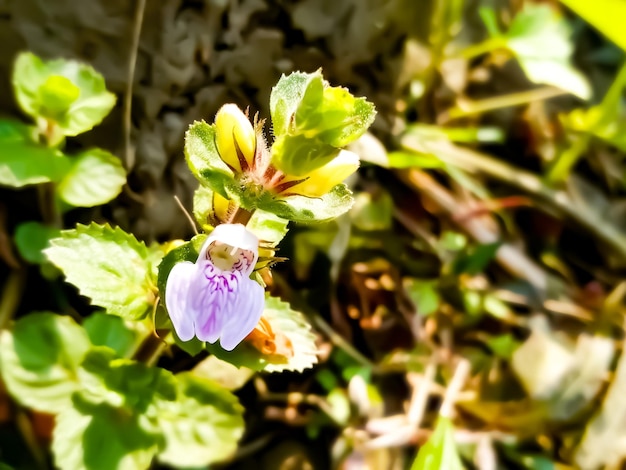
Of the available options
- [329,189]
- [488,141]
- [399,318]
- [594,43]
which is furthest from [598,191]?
[329,189]

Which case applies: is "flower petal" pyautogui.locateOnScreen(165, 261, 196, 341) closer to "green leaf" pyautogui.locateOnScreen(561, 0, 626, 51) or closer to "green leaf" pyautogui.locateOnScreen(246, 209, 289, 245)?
"green leaf" pyautogui.locateOnScreen(246, 209, 289, 245)

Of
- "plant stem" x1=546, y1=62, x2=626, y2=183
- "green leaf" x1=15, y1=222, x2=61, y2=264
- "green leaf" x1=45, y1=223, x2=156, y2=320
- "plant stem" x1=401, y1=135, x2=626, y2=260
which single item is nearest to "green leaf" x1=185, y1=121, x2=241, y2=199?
"green leaf" x1=45, y1=223, x2=156, y2=320

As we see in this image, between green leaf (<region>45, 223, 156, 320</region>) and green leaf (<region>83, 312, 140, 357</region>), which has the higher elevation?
green leaf (<region>45, 223, 156, 320</region>)

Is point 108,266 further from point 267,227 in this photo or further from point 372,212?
point 372,212

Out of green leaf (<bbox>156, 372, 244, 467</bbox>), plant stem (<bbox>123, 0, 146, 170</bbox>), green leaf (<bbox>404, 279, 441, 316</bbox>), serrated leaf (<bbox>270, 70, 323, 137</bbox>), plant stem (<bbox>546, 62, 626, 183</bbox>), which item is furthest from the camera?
plant stem (<bbox>546, 62, 626, 183</bbox>)

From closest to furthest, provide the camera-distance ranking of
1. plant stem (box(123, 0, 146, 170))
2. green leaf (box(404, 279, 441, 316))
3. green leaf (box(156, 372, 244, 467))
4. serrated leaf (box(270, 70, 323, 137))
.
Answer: serrated leaf (box(270, 70, 323, 137)) → green leaf (box(156, 372, 244, 467)) → plant stem (box(123, 0, 146, 170)) → green leaf (box(404, 279, 441, 316))

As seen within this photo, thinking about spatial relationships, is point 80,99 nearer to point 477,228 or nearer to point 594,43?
point 477,228

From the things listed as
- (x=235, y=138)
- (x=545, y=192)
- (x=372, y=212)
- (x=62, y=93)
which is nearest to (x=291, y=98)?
(x=235, y=138)

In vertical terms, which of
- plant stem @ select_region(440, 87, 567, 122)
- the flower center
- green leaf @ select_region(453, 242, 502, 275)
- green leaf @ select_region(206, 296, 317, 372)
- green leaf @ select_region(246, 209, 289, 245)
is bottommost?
green leaf @ select_region(453, 242, 502, 275)
